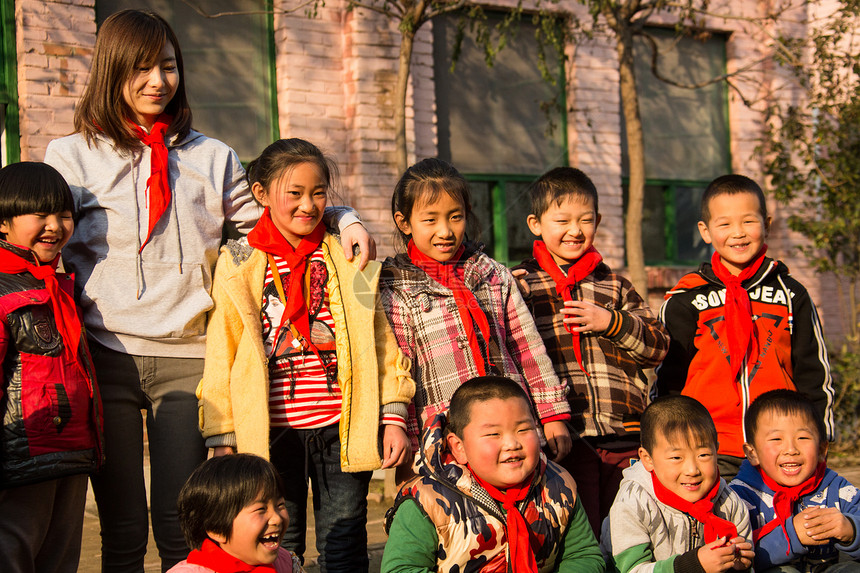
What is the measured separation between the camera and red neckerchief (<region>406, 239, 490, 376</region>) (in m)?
3.19

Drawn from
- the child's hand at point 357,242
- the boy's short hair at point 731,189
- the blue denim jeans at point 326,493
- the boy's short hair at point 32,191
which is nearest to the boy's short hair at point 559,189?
the boy's short hair at point 731,189

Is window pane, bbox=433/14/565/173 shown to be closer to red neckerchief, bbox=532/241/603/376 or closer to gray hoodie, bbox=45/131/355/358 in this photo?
red neckerchief, bbox=532/241/603/376

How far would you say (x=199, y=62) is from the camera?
691cm

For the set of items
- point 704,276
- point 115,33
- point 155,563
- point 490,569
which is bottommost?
point 155,563

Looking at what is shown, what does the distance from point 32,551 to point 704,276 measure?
2808 mm

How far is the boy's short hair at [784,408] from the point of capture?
3279 mm

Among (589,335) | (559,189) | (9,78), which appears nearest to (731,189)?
(559,189)

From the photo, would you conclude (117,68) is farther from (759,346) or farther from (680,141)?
(680,141)

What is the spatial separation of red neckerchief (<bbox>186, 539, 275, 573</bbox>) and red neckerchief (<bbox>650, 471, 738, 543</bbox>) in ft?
→ 4.41

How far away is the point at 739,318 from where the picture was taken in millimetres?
3660

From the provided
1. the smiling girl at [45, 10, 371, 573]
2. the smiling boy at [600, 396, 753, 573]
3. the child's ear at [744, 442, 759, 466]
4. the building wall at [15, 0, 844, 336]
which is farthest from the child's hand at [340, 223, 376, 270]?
the building wall at [15, 0, 844, 336]

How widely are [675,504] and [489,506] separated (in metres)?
0.70

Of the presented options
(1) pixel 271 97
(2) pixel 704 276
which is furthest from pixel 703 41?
(2) pixel 704 276

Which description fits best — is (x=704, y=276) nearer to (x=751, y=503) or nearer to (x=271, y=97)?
(x=751, y=503)
